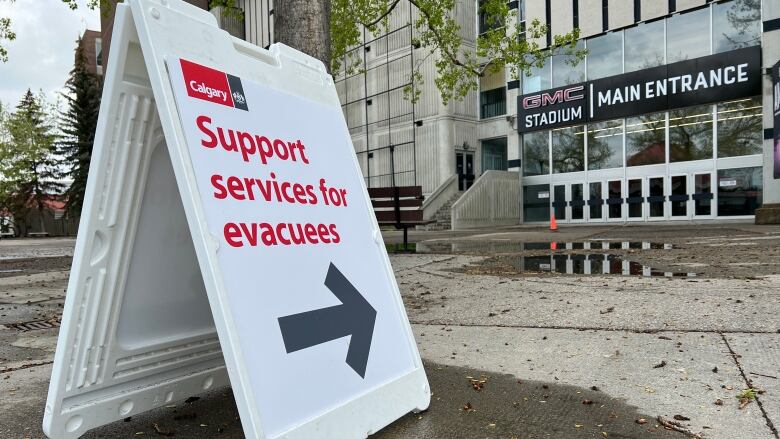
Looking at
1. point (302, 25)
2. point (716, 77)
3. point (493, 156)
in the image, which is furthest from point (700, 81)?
point (302, 25)

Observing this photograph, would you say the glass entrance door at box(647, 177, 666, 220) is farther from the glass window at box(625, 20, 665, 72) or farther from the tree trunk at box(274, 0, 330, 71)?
the tree trunk at box(274, 0, 330, 71)

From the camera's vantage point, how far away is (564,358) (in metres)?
3.16

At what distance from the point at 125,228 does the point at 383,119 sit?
89.8 feet

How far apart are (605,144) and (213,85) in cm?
2343

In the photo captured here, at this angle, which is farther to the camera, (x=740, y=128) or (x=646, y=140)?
(x=646, y=140)

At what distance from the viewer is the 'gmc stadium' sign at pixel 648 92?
1923 cm

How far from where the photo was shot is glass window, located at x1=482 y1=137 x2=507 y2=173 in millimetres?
27031

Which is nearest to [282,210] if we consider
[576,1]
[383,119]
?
[576,1]

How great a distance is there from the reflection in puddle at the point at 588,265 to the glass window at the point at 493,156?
733 inches

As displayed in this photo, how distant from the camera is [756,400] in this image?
2.36 m

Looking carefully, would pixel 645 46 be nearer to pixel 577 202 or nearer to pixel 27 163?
→ pixel 577 202

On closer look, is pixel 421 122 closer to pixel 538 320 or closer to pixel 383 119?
pixel 383 119

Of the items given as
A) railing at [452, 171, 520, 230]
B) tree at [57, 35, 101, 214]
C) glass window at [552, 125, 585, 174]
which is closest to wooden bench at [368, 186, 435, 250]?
railing at [452, 171, 520, 230]

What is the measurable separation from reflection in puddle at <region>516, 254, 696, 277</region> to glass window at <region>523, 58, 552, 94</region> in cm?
1773
